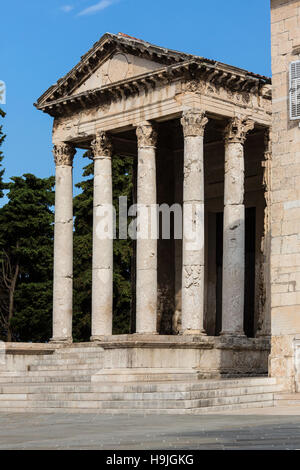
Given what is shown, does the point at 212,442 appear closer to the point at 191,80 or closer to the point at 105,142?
the point at 191,80

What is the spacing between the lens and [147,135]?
34.9 meters

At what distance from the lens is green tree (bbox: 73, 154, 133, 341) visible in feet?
174

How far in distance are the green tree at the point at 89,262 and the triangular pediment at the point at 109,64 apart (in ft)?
49.4

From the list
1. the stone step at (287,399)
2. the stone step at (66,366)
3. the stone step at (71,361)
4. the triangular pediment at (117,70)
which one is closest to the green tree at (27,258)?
the triangular pediment at (117,70)

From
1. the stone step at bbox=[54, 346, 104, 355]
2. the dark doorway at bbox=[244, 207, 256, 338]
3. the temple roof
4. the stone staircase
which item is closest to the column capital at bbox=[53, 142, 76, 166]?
the temple roof

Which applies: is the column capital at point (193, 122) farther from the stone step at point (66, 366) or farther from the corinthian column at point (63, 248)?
the stone step at point (66, 366)

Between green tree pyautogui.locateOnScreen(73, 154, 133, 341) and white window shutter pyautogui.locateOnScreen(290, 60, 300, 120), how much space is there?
29.3 meters

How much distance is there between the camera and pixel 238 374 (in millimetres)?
32281

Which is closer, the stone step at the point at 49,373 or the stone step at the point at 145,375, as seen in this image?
the stone step at the point at 145,375

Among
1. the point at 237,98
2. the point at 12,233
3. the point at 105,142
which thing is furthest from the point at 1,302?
the point at 237,98

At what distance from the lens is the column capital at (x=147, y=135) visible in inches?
1371

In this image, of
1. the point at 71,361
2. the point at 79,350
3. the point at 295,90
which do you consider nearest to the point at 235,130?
the point at 79,350

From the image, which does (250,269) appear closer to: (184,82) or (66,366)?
(184,82)

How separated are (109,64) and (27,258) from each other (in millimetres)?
21132
